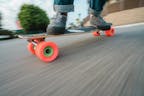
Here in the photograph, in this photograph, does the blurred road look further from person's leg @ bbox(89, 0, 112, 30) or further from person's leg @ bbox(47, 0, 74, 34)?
person's leg @ bbox(89, 0, 112, 30)

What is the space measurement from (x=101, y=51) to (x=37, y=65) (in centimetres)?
58

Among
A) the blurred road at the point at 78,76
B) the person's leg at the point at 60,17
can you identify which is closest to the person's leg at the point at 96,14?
the person's leg at the point at 60,17

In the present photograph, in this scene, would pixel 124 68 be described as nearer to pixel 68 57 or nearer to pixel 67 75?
pixel 67 75

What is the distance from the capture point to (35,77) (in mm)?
945

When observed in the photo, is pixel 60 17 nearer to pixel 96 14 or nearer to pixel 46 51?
pixel 46 51

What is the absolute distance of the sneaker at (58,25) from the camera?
57.4 inches

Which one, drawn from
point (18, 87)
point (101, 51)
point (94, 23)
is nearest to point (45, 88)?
point (18, 87)

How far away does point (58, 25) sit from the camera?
147 cm

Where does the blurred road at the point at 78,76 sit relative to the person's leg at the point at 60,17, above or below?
below

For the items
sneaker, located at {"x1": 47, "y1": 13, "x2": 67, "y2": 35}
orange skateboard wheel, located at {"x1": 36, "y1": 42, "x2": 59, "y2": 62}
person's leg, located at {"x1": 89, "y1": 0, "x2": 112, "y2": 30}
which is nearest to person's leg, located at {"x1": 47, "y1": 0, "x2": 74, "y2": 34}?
sneaker, located at {"x1": 47, "y1": 13, "x2": 67, "y2": 35}

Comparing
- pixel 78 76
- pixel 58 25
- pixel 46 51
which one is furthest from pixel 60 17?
pixel 78 76

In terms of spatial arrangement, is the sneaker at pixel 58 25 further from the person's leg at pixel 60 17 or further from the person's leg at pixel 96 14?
the person's leg at pixel 96 14

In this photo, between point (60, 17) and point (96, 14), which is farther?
point (96, 14)

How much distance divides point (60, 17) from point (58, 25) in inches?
3.0
